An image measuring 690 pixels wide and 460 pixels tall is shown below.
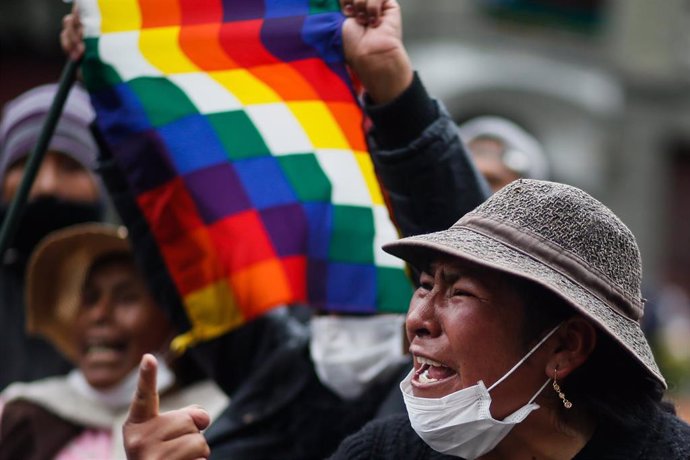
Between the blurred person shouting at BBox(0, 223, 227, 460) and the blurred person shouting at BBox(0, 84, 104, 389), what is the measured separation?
316 mm

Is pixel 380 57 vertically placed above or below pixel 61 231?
above

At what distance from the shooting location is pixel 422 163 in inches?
131

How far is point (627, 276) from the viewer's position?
8.96 feet

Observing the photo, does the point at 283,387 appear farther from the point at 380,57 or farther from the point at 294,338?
the point at 380,57

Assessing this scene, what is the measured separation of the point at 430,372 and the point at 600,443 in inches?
15.6

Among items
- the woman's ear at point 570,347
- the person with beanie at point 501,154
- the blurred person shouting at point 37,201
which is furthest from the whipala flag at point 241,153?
the woman's ear at point 570,347

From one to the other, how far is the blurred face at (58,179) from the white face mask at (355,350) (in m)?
1.33

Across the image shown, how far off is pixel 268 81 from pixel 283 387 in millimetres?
943

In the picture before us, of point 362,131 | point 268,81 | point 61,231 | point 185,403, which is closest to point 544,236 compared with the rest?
point 362,131

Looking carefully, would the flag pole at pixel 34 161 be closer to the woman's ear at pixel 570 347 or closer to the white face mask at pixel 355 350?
the white face mask at pixel 355 350

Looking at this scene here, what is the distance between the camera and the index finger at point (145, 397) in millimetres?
2608

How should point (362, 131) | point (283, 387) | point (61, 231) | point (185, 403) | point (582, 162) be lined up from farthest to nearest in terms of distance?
1. point (582, 162)
2. point (61, 231)
3. point (185, 403)
4. point (283, 387)
5. point (362, 131)

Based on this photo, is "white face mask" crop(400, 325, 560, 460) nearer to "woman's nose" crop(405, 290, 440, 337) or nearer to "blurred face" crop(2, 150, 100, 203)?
"woman's nose" crop(405, 290, 440, 337)

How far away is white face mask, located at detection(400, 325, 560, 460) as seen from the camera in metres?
A: 2.67
